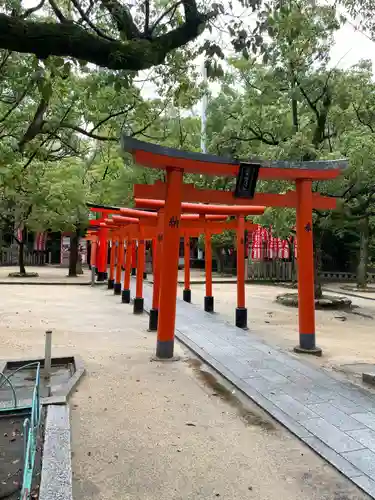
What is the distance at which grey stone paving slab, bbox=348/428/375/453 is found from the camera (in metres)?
4.49

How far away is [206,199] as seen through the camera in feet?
27.4

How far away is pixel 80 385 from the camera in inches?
257

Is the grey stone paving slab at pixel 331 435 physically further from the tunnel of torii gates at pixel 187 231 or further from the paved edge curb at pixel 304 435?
the tunnel of torii gates at pixel 187 231

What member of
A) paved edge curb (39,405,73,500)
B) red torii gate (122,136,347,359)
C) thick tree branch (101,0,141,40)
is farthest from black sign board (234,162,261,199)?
paved edge curb (39,405,73,500)

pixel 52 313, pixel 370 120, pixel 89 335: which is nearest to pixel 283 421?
pixel 89 335

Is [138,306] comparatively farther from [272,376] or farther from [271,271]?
[271,271]

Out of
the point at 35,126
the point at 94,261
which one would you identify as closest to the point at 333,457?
the point at 35,126

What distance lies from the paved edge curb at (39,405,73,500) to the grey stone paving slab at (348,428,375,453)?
9.33 ft

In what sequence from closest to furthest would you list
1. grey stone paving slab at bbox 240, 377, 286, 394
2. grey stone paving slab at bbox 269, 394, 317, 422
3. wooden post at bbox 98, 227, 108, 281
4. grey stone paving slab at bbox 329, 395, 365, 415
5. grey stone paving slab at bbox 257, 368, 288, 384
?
1. grey stone paving slab at bbox 269, 394, 317, 422
2. grey stone paving slab at bbox 329, 395, 365, 415
3. grey stone paving slab at bbox 240, 377, 286, 394
4. grey stone paving slab at bbox 257, 368, 288, 384
5. wooden post at bbox 98, 227, 108, 281

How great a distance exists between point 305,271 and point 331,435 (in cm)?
440

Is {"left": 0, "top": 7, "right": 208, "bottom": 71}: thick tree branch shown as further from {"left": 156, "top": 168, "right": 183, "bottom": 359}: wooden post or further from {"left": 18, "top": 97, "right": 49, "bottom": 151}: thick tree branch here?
{"left": 18, "top": 97, "right": 49, "bottom": 151}: thick tree branch

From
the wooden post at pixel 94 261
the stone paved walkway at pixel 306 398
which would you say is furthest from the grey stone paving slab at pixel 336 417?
→ the wooden post at pixel 94 261

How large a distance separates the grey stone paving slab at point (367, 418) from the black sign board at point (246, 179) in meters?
4.22

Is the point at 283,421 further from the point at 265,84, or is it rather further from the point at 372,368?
the point at 265,84
